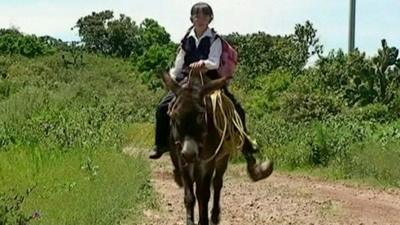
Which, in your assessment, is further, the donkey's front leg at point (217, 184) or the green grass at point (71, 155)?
the green grass at point (71, 155)

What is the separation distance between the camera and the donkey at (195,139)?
7.97m

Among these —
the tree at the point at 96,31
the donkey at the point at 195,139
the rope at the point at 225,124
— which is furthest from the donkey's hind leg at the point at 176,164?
the tree at the point at 96,31

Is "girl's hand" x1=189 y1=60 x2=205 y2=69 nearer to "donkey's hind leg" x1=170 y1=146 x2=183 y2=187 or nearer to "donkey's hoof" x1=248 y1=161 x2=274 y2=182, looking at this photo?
"donkey's hind leg" x1=170 y1=146 x2=183 y2=187

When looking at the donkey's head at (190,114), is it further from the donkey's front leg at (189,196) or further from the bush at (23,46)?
the bush at (23,46)

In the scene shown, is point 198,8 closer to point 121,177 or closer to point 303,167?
point 121,177

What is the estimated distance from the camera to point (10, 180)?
11398 millimetres

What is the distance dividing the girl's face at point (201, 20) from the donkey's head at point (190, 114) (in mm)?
810

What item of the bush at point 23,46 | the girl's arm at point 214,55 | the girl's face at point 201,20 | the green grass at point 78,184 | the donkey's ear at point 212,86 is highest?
the bush at point 23,46

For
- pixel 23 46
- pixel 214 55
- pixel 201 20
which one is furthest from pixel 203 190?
pixel 23 46

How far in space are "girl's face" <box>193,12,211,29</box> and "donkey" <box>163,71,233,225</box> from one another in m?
0.67

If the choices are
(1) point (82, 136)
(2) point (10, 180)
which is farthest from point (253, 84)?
(2) point (10, 180)

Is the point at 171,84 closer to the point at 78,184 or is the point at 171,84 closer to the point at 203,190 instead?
the point at 203,190

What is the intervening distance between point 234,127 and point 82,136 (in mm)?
8298

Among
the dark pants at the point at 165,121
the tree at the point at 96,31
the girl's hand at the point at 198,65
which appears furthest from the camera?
the tree at the point at 96,31
